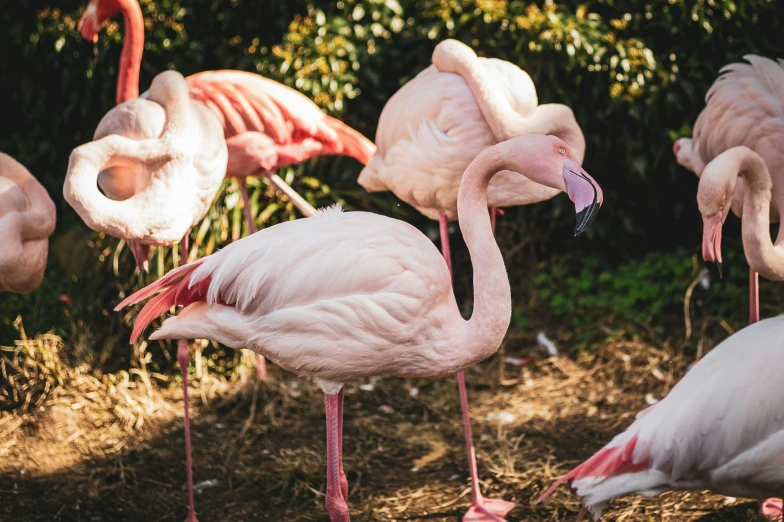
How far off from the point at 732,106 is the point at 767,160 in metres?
0.29

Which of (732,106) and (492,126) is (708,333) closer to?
(732,106)

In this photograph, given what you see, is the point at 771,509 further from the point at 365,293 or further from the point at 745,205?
the point at 365,293

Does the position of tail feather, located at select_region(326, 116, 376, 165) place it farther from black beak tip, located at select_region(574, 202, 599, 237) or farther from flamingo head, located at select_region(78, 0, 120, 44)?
black beak tip, located at select_region(574, 202, 599, 237)

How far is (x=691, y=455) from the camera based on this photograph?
2357 mm

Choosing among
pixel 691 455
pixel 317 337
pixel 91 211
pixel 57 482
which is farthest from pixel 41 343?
pixel 691 455

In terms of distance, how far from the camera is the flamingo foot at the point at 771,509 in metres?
3.08

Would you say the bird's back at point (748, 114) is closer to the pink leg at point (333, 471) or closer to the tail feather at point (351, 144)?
the tail feather at point (351, 144)

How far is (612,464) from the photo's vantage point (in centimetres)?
243

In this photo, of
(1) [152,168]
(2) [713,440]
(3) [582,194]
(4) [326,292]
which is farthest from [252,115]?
(2) [713,440]

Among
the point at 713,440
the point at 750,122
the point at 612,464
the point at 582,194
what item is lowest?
the point at 612,464

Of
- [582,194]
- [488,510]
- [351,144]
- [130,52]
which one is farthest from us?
[351,144]

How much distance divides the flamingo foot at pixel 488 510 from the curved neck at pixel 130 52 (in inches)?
89.9

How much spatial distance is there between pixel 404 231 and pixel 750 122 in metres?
1.66

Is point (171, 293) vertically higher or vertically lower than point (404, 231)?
lower
